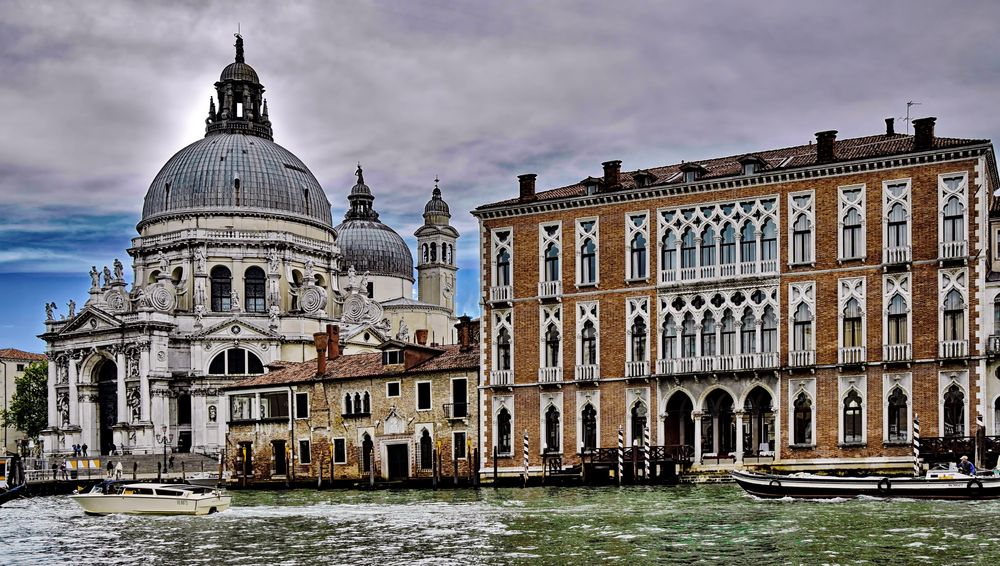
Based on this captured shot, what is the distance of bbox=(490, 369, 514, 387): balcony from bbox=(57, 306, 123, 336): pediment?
38.9m

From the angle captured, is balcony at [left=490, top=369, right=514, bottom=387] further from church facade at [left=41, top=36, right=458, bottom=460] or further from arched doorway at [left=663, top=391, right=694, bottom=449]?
church facade at [left=41, top=36, right=458, bottom=460]

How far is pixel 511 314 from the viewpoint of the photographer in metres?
50.2

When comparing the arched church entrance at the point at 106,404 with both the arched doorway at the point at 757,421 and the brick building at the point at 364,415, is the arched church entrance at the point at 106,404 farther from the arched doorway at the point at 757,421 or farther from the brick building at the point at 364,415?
the arched doorway at the point at 757,421

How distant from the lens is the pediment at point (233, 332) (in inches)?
3278

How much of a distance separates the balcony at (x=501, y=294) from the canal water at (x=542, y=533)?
10.5 meters

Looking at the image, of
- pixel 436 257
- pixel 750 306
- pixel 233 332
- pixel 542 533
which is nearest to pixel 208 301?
pixel 233 332

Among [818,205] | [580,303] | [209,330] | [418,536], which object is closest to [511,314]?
[580,303]

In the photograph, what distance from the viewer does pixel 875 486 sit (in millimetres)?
35375

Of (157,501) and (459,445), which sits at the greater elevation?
(459,445)

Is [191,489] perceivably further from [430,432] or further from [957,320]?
[957,320]

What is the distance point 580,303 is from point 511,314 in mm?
2763

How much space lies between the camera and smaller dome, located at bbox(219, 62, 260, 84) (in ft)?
313

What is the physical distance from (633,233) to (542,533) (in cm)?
2042

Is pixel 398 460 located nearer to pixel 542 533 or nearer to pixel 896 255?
pixel 896 255
